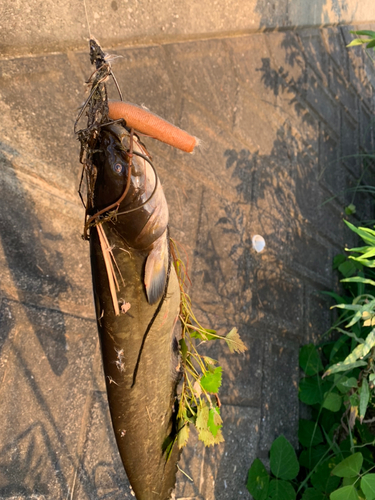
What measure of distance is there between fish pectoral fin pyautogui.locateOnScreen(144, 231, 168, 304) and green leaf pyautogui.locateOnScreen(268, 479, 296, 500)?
1729 millimetres

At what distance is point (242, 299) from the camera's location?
233 centimetres

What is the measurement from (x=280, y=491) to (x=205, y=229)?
59.9 inches

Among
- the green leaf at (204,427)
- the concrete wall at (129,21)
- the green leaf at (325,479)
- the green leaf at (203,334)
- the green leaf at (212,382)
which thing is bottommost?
the green leaf at (325,479)

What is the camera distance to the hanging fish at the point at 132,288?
81cm

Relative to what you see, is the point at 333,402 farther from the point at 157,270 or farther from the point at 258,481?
the point at 157,270

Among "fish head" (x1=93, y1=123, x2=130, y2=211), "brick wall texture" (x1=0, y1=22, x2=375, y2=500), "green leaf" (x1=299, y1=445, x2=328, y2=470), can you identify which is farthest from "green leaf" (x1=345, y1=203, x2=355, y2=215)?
"fish head" (x1=93, y1=123, x2=130, y2=211)

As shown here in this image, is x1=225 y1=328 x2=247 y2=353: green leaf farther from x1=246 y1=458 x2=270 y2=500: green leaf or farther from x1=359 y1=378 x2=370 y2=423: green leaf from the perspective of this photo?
x1=246 y1=458 x2=270 y2=500: green leaf

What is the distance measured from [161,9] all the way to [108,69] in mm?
1606

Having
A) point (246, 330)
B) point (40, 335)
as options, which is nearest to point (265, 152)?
point (246, 330)

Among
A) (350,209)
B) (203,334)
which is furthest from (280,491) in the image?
(350,209)

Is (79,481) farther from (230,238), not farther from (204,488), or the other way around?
(230,238)

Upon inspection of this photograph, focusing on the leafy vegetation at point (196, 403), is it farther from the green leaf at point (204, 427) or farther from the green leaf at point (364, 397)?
the green leaf at point (364, 397)

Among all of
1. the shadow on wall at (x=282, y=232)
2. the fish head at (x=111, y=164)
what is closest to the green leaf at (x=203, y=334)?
the fish head at (x=111, y=164)

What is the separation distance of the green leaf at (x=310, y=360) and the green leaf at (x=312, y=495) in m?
0.67
